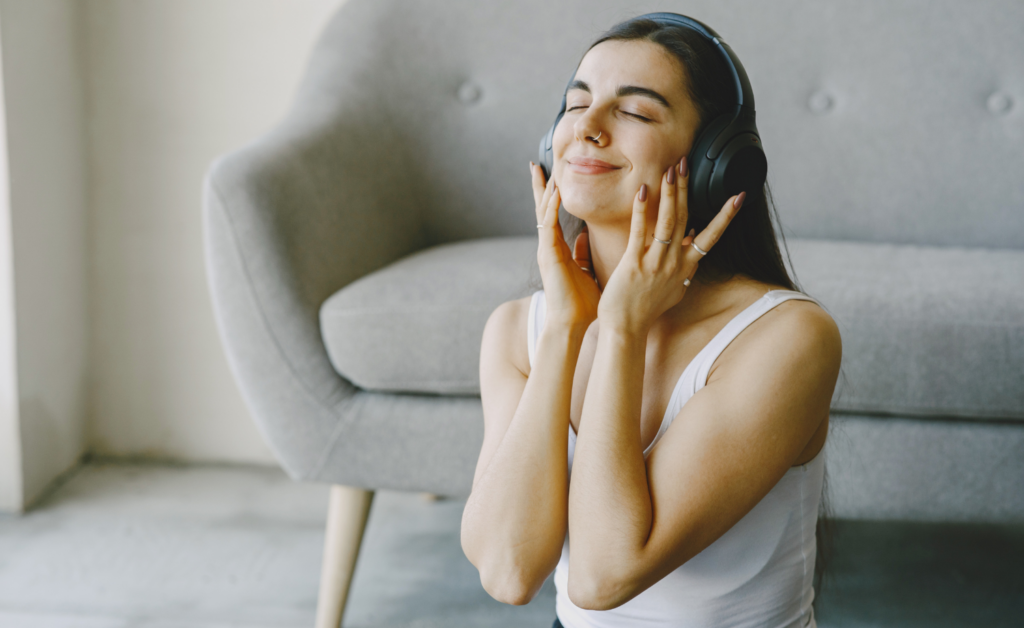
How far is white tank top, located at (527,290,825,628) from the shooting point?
0.74 metres

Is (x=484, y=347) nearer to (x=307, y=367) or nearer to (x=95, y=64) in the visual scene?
(x=307, y=367)

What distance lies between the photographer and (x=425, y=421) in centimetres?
121

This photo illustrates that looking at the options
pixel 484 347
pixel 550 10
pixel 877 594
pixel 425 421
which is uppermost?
pixel 550 10

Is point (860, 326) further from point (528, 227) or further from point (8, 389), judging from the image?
point (8, 389)

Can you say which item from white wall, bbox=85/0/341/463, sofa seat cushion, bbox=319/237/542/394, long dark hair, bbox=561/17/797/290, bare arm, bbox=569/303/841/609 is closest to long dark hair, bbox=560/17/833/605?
long dark hair, bbox=561/17/797/290

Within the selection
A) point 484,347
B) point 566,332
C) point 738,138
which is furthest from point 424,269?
point 738,138

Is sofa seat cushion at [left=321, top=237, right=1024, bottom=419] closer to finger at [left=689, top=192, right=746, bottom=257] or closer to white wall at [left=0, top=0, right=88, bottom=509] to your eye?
finger at [left=689, top=192, right=746, bottom=257]

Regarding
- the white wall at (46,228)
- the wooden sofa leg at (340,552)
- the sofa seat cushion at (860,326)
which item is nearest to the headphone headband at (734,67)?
the sofa seat cushion at (860,326)

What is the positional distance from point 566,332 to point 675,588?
27cm

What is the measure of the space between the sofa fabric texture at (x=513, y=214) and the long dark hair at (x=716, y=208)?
37cm

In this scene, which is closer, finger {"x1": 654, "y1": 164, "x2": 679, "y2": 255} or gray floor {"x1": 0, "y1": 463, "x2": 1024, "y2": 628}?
finger {"x1": 654, "y1": 164, "x2": 679, "y2": 255}

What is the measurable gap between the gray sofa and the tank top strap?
43 cm

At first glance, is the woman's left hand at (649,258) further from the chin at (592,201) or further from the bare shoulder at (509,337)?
the bare shoulder at (509,337)

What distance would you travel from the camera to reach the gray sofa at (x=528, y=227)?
3.68ft
